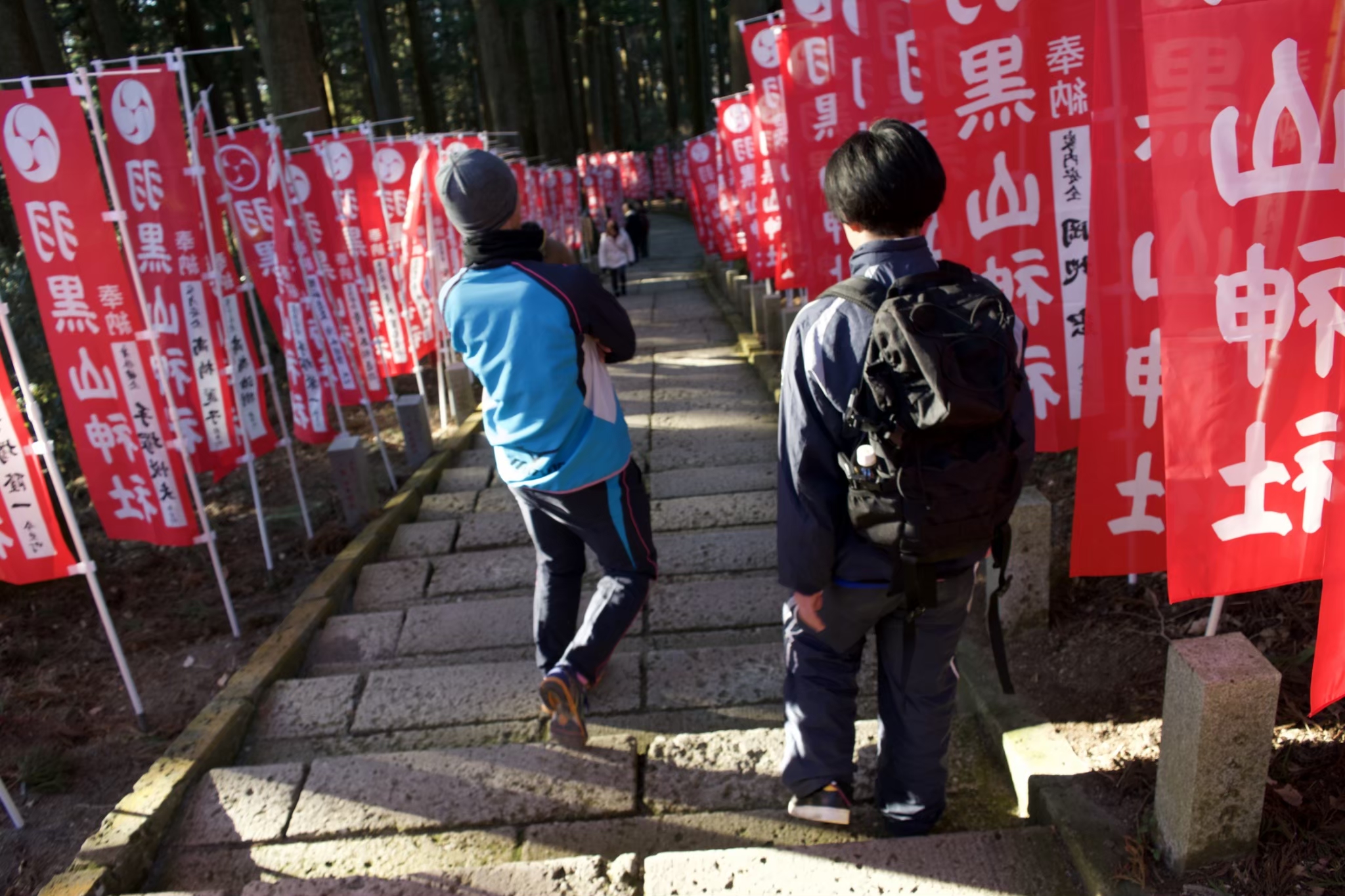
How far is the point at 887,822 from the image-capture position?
2707mm

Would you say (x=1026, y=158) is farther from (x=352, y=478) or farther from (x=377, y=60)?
(x=377, y=60)

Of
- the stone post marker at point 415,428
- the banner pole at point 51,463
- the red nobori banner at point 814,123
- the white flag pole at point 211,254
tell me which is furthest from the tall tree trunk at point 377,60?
the banner pole at point 51,463

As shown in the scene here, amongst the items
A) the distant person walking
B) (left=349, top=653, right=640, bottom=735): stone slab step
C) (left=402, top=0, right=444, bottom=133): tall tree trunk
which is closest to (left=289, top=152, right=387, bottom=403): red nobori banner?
(left=349, top=653, right=640, bottom=735): stone slab step

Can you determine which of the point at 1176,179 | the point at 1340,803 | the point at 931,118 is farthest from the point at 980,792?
the point at 931,118

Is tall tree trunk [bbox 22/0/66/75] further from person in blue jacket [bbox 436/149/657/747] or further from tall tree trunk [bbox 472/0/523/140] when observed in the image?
tall tree trunk [bbox 472/0/523/140]

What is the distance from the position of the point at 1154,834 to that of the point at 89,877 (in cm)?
298

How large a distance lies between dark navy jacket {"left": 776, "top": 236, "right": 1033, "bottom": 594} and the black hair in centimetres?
6

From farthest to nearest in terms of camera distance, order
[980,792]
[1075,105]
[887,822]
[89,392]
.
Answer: [89,392]
[1075,105]
[980,792]
[887,822]

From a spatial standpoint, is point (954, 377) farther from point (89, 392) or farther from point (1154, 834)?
point (89, 392)

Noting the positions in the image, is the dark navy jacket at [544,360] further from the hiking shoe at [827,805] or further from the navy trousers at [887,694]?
the hiking shoe at [827,805]

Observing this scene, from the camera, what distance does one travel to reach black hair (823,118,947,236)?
222 cm

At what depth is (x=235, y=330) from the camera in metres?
5.88

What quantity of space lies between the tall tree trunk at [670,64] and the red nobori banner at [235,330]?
37.6 m

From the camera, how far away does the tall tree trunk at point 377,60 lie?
1866cm
